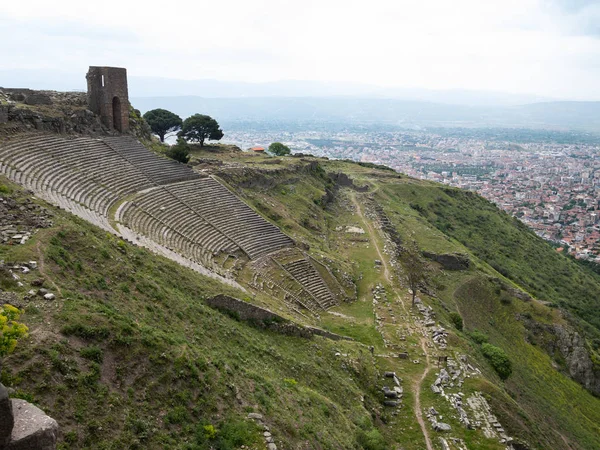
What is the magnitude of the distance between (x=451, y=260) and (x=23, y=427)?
121 feet

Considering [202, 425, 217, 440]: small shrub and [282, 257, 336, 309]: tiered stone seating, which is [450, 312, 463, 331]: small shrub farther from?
[202, 425, 217, 440]: small shrub

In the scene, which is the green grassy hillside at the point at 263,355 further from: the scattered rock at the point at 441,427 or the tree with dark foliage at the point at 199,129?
the tree with dark foliage at the point at 199,129

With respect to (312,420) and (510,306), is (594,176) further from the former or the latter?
(312,420)

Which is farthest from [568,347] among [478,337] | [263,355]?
[263,355]

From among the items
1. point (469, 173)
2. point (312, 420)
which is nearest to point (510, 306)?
point (312, 420)

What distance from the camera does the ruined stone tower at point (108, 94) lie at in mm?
36938

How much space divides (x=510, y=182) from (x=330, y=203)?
143 m

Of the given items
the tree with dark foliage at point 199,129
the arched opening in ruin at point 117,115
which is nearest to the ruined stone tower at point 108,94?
the arched opening in ruin at point 117,115

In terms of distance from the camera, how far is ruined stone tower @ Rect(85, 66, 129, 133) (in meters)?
36.9

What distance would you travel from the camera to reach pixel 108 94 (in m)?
37.2

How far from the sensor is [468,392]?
1995 centimetres

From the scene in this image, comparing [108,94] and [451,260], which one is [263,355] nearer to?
[451,260]

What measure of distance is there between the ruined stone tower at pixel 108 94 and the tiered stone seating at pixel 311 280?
19251 millimetres

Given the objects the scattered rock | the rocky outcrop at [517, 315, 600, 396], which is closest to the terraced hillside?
the scattered rock
